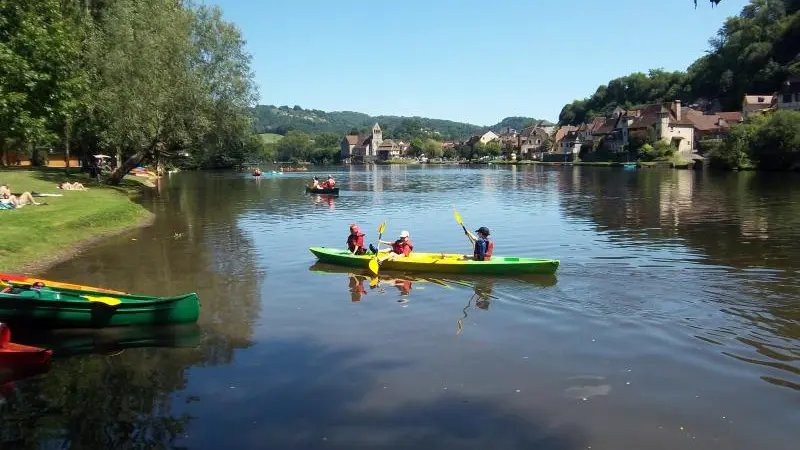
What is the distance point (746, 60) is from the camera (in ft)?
440

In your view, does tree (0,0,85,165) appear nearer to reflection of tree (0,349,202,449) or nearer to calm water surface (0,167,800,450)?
calm water surface (0,167,800,450)

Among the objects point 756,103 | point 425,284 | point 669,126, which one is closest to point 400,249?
point 425,284

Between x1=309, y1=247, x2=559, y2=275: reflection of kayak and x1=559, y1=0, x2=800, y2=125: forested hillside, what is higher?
x1=559, y1=0, x2=800, y2=125: forested hillside

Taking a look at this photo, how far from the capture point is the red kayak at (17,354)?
994 cm

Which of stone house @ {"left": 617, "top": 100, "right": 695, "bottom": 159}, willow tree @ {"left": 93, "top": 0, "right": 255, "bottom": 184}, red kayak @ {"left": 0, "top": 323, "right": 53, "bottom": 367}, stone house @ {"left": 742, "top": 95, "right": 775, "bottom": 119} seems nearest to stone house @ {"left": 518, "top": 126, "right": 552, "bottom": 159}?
stone house @ {"left": 617, "top": 100, "right": 695, "bottom": 159}

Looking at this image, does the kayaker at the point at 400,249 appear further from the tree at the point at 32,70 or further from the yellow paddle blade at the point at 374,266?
the tree at the point at 32,70

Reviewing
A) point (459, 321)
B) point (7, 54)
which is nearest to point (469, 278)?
point (459, 321)

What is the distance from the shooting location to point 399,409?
875cm

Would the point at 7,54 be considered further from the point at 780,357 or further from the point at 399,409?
the point at 780,357

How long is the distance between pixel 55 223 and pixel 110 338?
13.4 meters

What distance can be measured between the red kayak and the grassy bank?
24.5 ft

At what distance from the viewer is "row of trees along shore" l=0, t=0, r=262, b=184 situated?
25.2m

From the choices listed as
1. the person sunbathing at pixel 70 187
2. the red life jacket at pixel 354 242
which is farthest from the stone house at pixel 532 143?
the red life jacket at pixel 354 242

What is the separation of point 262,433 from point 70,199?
27.3 m
